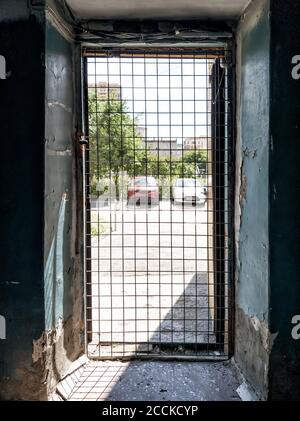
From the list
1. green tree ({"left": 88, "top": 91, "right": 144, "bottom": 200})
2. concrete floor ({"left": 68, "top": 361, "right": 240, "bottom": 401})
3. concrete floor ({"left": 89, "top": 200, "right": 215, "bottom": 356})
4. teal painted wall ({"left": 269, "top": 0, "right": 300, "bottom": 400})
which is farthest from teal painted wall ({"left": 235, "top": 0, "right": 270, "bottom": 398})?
green tree ({"left": 88, "top": 91, "right": 144, "bottom": 200})

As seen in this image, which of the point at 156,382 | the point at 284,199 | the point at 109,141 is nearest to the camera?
the point at 284,199

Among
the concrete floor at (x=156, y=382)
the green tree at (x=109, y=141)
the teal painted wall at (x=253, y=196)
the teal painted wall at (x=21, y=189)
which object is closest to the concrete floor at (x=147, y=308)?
the concrete floor at (x=156, y=382)

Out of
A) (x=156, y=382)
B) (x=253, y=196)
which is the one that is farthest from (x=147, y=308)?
(x=253, y=196)

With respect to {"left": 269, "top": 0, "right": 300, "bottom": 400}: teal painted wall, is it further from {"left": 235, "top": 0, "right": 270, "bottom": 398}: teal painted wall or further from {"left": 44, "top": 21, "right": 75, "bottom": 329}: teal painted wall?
{"left": 44, "top": 21, "right": 75, "bottom": 329}: teal painted wall

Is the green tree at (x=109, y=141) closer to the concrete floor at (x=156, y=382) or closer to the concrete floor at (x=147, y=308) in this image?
the concrete floor at (x=147, y=308)

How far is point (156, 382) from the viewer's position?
2578mm

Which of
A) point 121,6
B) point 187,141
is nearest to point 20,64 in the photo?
point 121,6

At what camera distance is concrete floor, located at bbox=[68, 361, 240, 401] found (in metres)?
2.41

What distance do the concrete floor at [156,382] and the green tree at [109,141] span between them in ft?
4.42

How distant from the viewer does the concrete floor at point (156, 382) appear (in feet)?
7.91

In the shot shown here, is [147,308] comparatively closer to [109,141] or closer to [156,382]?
[156,382]

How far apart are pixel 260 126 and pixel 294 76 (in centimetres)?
31

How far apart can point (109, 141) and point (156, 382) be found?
5.71ft

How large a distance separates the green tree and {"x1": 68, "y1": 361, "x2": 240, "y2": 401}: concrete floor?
135cm
